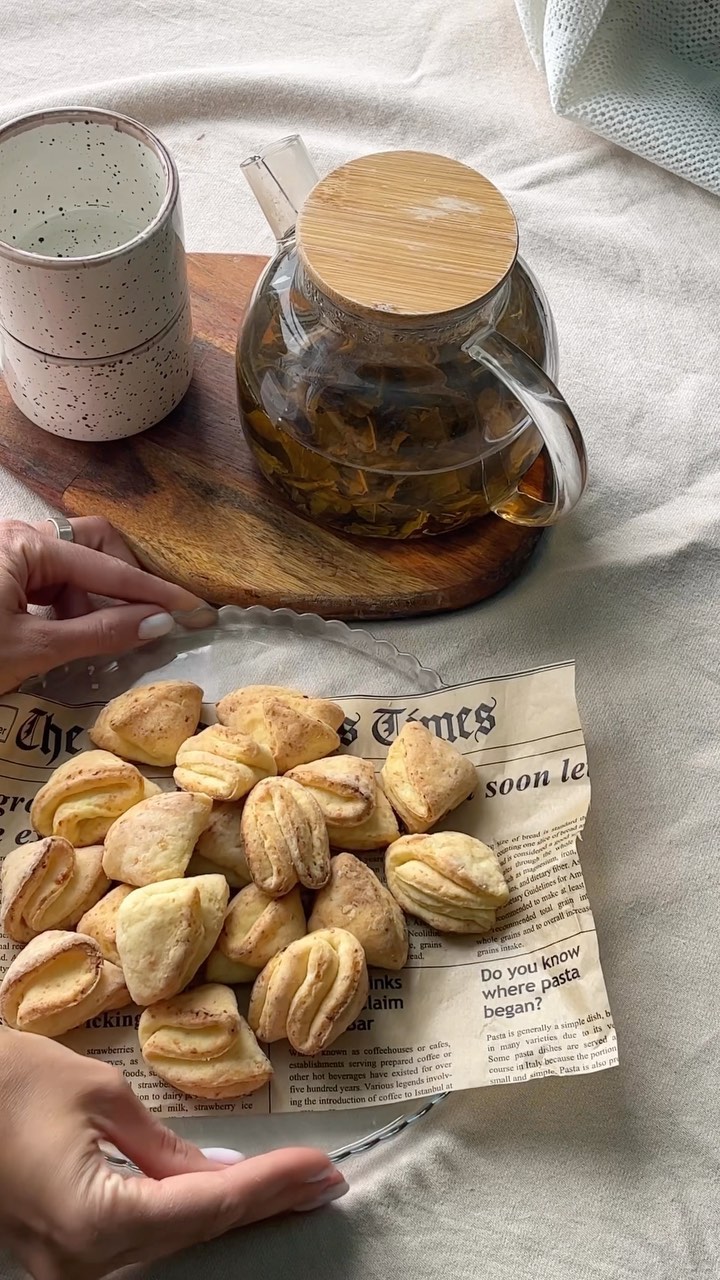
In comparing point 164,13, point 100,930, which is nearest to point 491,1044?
point 100,930

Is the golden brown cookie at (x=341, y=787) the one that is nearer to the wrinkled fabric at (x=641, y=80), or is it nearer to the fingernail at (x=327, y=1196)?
the fingernail at (x=327, y=1196)

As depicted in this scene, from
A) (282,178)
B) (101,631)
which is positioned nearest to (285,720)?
(101,631)

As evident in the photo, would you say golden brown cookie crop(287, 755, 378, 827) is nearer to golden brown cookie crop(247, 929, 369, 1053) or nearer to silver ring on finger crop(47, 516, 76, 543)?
golden brown cookie crop(247, 929, 369, 1053)

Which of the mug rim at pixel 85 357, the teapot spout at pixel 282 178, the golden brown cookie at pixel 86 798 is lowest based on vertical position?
the golden brown cookie at pixel 86 798

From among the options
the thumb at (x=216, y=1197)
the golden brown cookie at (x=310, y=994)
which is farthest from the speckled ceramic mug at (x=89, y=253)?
the thumb at (x=216, y=1197)

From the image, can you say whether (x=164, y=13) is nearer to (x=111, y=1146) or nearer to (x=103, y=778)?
(x=103, y=778)

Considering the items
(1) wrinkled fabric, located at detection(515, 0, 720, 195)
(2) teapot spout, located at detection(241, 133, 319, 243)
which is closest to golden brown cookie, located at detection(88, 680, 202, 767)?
(2) teapot spout, located at detection(241, 133, 319, 243)
